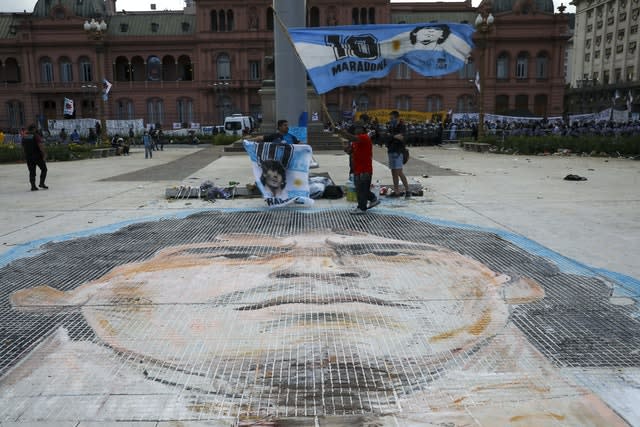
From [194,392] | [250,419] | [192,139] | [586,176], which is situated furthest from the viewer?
[192,139]

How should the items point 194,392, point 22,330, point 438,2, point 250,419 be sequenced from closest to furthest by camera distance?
point 250,419 < point 194,392 < point 22,330 < point 438,2

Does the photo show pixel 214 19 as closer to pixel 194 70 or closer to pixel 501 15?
pixel 194 70

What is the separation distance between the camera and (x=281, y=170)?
10.2m

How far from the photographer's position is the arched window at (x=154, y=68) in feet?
203

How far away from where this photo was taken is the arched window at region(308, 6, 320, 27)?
58291 millimetres

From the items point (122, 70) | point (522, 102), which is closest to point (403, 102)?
point (522, 102)

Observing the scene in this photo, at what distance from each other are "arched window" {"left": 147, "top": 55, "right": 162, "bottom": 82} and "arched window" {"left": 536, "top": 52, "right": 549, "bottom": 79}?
41877 mm

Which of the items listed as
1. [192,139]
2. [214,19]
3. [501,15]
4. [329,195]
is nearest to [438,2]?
[501,15]

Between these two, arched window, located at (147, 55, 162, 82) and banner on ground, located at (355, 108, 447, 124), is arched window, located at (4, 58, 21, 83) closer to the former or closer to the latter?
arched window, located at (147, 55, 162, 82)

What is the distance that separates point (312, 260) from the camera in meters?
6.52

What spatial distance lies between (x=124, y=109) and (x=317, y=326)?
203 feet

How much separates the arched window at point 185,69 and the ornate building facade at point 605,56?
47517 mm

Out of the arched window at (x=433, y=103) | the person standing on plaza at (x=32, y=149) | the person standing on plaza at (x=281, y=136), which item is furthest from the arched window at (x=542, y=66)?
the person standing on plaza at (x=32, y=149)

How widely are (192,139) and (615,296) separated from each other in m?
36.6
